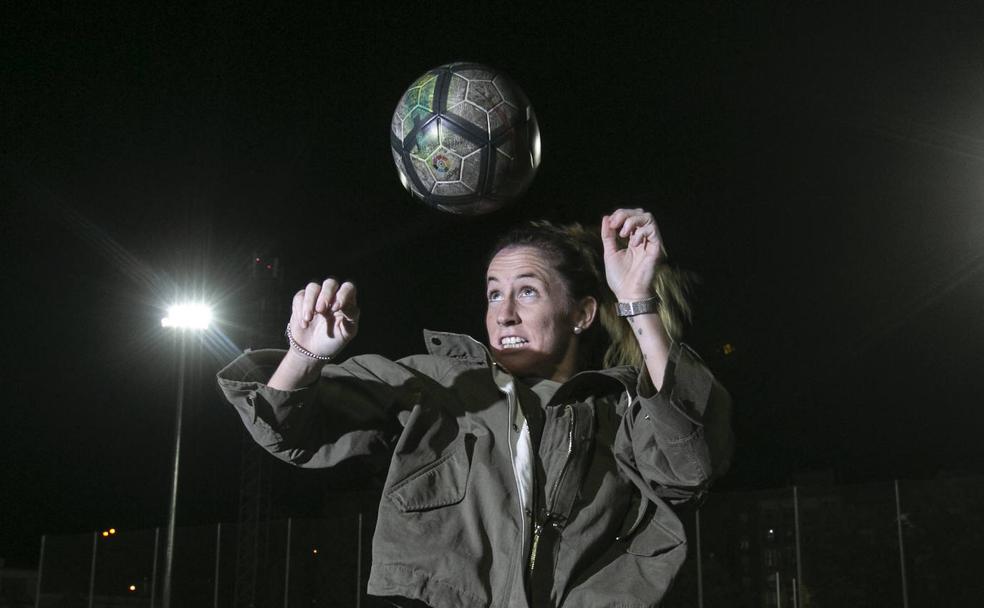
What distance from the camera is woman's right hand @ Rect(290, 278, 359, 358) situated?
2885 mm

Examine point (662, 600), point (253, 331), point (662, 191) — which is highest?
point (662, 191)

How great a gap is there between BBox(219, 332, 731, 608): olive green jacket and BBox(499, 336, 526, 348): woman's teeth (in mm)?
228

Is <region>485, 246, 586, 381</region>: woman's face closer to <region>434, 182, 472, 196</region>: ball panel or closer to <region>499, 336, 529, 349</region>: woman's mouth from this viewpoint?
<region>499, 336, 529, 349</region>: woman's mouth

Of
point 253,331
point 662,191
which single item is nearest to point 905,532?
point 662,191

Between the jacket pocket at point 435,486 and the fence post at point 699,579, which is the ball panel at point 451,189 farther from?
the fence post at point 699,579

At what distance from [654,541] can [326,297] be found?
3.91 feet

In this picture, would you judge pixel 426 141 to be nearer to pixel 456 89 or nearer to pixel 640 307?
pixel 456 89

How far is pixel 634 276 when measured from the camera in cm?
304

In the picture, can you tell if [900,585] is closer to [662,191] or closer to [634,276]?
[662,191]

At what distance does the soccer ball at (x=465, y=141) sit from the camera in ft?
12.3

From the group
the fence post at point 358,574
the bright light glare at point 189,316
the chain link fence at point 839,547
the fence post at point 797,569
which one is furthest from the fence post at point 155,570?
the fence post at point 797,569

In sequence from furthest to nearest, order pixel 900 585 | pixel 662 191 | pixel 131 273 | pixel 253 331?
pixel 131 273, pixel 253 331, pixel 662 191, pixel 900 585

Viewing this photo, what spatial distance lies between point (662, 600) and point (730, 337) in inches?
545

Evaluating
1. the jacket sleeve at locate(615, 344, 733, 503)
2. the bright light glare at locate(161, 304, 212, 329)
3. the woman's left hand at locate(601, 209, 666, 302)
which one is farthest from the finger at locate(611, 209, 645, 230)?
the bright light glare at locate(161, 304, 212, 329)
